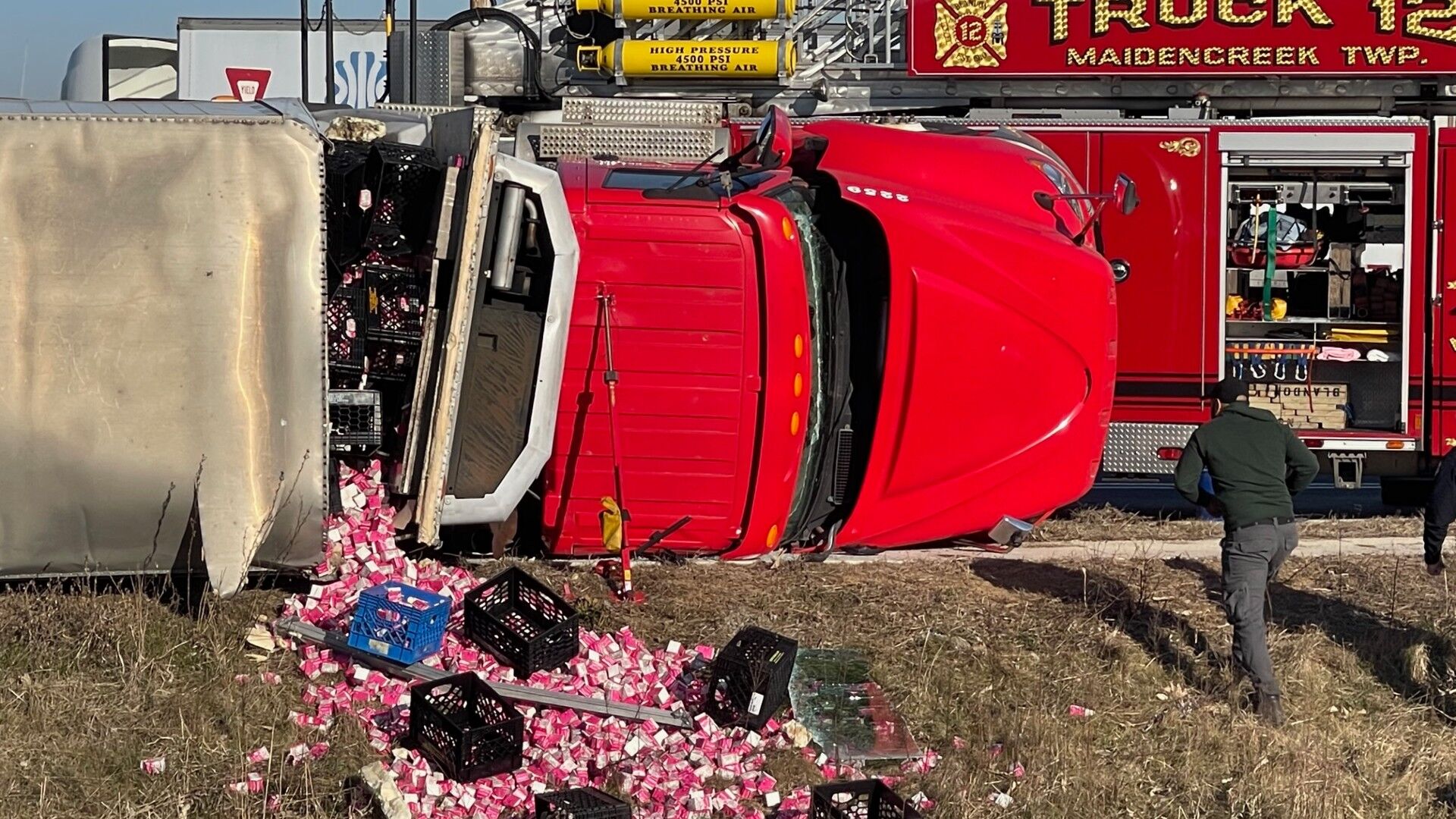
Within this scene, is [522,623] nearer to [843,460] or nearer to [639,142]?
[843,460]

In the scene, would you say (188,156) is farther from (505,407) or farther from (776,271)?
(776,271)

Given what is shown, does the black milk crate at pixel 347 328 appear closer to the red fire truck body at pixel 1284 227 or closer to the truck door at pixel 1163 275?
the red fire truck body at pixel 1284 227

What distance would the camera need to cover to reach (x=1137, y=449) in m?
10.8

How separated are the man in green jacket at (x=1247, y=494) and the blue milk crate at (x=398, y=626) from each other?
10.4 feet

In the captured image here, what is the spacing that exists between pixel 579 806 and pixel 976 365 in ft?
11.5

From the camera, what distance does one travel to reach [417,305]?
761 centimetres

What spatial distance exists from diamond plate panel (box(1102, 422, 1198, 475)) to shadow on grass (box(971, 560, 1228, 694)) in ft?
5.53

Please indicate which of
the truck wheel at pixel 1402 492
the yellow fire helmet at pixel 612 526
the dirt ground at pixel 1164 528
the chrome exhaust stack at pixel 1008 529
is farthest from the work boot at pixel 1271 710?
the truck wheel at pixel 1402 492

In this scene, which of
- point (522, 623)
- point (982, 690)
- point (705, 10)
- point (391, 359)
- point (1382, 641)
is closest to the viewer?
point (522, 623)

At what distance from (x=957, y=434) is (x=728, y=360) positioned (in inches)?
48.7

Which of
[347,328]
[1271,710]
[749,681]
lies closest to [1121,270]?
[1271,710]

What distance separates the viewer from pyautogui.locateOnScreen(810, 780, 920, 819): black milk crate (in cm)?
558

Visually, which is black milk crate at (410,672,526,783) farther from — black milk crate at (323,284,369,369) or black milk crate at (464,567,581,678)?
black milk crate at (323,284,369,369)

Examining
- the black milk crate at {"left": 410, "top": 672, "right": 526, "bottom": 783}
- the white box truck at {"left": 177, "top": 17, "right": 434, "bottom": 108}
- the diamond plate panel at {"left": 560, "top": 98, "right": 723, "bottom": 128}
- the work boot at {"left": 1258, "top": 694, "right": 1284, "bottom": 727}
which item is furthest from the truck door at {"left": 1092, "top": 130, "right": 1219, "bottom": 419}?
the white box truck at {"left": 177, "top": 17, "right": 434, "bottom": 108}
